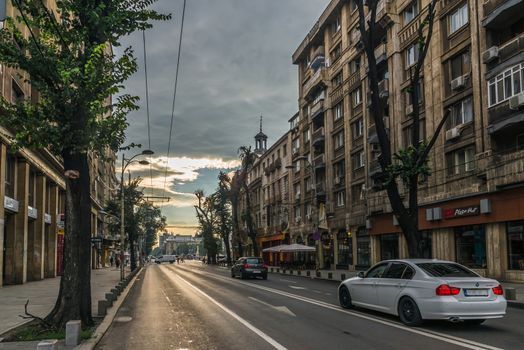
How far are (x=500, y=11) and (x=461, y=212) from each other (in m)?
9.99

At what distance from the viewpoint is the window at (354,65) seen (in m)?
41.4

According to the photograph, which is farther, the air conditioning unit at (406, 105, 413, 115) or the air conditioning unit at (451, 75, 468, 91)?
the air conditioning unit at (406, 105, 413, 115)

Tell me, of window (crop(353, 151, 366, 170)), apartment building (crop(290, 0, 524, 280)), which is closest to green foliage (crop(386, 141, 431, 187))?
apartment building (crop(290, 0, 524, 280))

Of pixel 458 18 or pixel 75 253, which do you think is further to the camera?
pixel 458 18

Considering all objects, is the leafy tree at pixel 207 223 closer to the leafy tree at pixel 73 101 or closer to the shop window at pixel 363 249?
the shop window at pixel 363 249

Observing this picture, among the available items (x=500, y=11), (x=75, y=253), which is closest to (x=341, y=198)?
(x=500, y=11)

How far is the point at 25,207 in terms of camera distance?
28.1 meters

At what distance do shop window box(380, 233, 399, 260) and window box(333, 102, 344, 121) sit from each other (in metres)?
12.7

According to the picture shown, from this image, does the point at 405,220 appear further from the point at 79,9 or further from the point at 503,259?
the point at 79,9

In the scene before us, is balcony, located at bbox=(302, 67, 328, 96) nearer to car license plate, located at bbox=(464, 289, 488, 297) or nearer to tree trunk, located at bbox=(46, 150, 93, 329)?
tree trunk, located at bbox=(46, 150, 93, 329)

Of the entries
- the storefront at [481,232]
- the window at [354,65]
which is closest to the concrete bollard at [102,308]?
the storefront at [481,232]

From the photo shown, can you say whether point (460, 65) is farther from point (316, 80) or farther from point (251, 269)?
point (316, 80)

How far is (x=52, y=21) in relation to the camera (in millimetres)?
10516

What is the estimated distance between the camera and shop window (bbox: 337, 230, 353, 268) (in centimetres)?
4191
